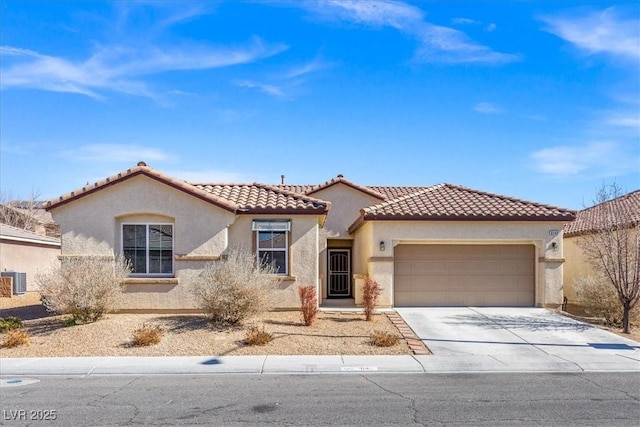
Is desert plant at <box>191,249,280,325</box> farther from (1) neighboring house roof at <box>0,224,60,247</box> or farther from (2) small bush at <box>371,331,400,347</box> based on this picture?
(1) neighboring house roof at <box>0,224,60,247</box>

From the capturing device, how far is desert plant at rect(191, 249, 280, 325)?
1437 centimetres

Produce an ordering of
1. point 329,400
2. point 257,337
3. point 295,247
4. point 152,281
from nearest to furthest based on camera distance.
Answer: point 329,400, point 257,337, point 152,281, point 295,247

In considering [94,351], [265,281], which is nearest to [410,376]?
[265,281]

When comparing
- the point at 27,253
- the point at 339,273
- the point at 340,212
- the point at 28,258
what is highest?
the point at 340,212

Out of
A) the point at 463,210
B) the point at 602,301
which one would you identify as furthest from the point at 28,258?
the point at 602,301

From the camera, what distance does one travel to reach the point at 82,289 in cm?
1442

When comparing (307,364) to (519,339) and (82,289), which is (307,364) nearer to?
(519,339)

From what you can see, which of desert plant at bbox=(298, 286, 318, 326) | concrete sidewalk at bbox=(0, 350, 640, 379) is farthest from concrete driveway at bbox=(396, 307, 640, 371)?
desert plant at bbox=(298, 286, 318, 326)

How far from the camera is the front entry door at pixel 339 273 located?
2364 cm

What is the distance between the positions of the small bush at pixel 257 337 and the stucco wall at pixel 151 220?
4.10m

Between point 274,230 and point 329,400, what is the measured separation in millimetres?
9305

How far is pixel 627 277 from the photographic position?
15820 millimetres

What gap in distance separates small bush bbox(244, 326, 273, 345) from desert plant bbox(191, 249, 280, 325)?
125 cm

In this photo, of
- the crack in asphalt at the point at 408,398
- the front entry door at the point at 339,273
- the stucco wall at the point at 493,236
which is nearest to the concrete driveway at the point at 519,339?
the stucco wall at the point at 493,236
